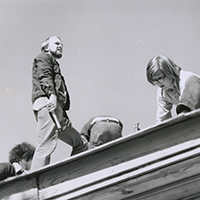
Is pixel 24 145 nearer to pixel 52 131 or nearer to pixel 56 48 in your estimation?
pixel 52 131

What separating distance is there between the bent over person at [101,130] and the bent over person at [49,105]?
19 cm

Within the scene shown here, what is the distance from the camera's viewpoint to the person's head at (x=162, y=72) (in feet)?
21.0

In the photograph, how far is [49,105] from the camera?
6738 mm

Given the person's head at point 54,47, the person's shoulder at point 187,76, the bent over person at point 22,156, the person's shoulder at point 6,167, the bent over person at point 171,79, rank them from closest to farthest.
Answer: the person's shoulder at point 6,167 → the bent over person at point 171,79 → the person's shoulder at point 187,76 → the bent over person at point 22,156 → the person's head at point 54,47

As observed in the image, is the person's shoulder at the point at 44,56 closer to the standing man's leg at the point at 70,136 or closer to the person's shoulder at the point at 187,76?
the standing man's leg at the point at 70,136

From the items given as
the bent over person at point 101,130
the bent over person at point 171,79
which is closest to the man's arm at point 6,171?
the bent over person at point 101,130

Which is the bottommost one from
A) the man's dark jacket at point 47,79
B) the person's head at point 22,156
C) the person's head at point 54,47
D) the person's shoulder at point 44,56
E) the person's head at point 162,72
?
the person's head at point 22,156

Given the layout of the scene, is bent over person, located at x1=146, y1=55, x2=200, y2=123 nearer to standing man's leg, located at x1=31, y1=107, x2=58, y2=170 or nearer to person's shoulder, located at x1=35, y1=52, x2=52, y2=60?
standing man's leg, located at x1=31, y1=107, x2=58, y2=170

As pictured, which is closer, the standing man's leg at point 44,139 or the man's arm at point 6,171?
the man's arm at point 6,171

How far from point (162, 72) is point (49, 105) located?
53.4 inches

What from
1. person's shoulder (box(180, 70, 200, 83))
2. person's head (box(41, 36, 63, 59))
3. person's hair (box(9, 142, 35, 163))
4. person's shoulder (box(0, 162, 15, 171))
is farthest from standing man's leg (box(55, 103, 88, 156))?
person's shoulder (box(180, 70, 200, 83))

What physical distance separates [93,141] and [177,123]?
6.52 ft

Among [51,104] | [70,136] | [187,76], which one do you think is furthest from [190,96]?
[70,136]

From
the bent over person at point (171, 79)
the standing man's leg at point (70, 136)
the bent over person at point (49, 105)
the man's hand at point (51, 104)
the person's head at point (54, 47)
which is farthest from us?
the person's head at point (54, 47)
